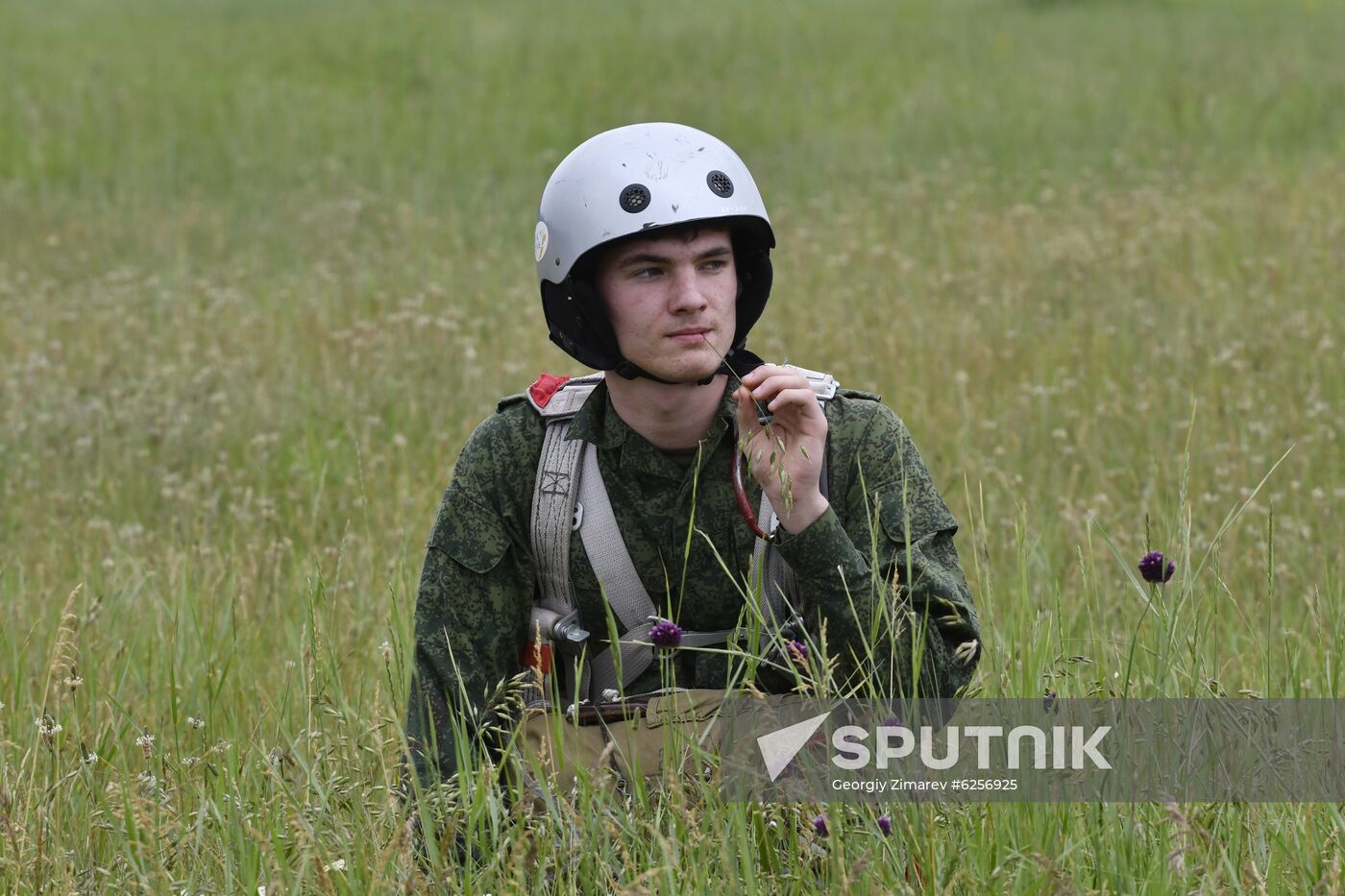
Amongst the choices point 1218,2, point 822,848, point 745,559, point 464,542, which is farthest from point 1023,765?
point 1218,2

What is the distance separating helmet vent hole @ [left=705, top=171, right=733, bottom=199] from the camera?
3932 millimetres

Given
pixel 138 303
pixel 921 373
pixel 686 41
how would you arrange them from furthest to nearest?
pixel 686 41
pixel 138 303
pixel 921 373

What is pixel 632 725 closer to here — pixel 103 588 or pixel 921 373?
pixel 103 588

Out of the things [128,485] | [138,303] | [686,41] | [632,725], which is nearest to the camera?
[632,725]

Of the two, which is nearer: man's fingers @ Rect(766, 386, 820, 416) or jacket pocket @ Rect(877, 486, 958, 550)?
man's fingers @ Rect(766, 386, 820, 416)

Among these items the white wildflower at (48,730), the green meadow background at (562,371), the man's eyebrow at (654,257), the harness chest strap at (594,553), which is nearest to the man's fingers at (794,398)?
the harness chest strap at (594,553)

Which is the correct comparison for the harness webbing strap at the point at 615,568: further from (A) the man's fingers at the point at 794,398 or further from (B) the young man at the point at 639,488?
(A) the man's fingers at the point at 794,398

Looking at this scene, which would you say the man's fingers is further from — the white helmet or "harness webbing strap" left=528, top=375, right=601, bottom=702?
"harness webbing strap" left=528, top=375, right=601, bottom=702

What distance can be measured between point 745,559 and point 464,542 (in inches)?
26.7

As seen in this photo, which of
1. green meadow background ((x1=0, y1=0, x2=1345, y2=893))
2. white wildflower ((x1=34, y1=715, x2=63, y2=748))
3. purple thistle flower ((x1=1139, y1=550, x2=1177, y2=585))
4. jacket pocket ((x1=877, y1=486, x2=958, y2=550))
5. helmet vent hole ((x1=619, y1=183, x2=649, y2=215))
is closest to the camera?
purple thistle flower ((x1=1139, y1=550, x2=1177, y2=585))

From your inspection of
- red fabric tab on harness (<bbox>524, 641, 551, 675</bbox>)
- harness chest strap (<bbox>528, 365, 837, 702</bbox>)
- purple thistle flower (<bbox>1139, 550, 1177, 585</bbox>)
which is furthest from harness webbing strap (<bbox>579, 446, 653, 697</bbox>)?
purple thistle flower (<bbox>1139, 550, 1177, 585</bbox>)

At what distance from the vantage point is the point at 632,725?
3711 millimetres

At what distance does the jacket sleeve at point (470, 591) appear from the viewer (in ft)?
12.9

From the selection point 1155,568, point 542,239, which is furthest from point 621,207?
point 1155,568
